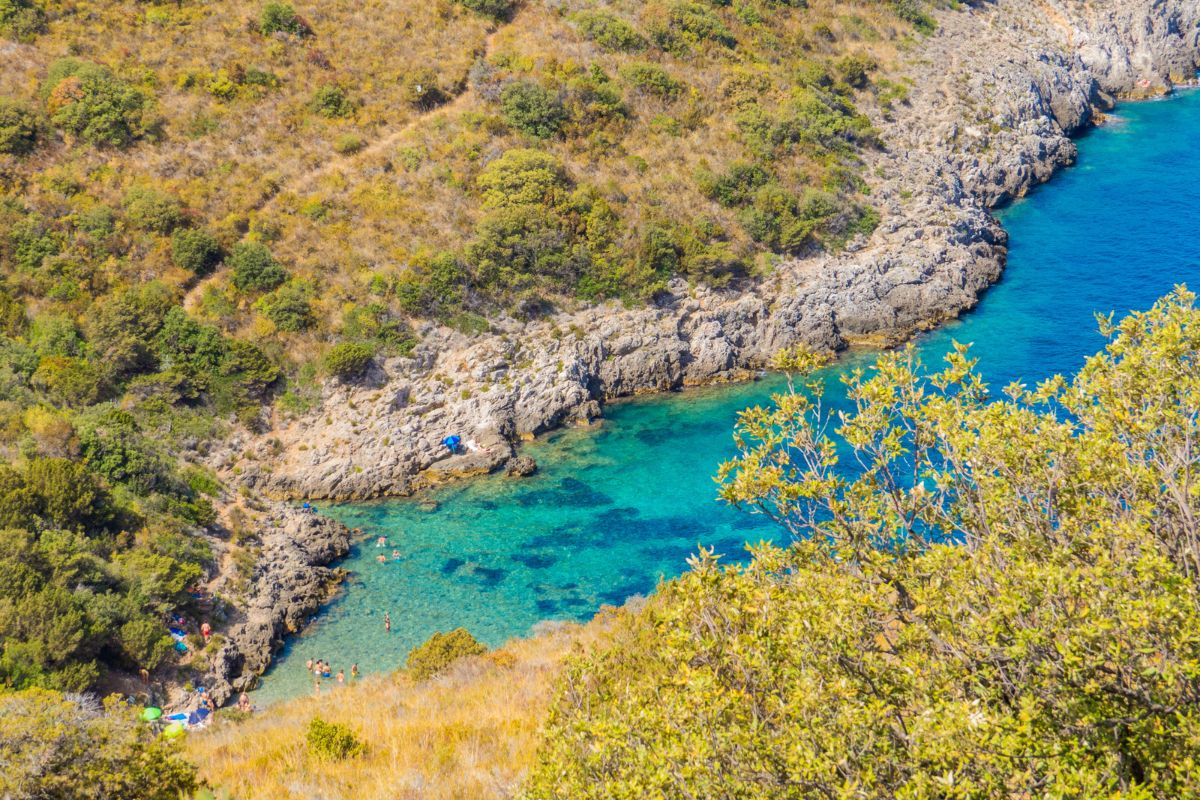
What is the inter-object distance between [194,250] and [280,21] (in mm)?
25078

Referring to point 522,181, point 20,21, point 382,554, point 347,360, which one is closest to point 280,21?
point 20,21

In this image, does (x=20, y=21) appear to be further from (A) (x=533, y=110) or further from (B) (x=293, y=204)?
(A) (x=533, y=110)

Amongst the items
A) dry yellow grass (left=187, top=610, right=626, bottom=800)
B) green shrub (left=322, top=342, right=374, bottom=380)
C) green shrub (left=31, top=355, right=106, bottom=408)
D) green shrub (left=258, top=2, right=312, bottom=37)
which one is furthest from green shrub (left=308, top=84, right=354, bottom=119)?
dry yellow grass (left=187, top=610, right=626, bottom=800)

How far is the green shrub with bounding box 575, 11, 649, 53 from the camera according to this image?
210 feet

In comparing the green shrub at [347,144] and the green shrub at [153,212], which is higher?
the green shrub at [347,144]

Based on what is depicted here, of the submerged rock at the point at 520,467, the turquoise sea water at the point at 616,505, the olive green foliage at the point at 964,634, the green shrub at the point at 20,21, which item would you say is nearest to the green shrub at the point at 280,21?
the green shrub at the point at 20,21

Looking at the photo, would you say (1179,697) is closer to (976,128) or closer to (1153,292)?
(1153,292)

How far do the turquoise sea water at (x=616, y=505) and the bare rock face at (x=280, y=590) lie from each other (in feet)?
2.68

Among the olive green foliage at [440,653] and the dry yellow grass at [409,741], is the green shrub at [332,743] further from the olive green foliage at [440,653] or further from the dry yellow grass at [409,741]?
the olive green foliage at [440,653]

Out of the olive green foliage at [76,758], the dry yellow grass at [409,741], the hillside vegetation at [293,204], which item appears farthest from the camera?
the hillside vegetation at [293,204]

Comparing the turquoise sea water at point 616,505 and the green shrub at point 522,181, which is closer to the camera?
the turquoise sea water at point 616,505

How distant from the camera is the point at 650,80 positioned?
203 ft

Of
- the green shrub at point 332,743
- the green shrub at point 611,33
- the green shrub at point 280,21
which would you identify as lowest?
the green shrub at point 332,743

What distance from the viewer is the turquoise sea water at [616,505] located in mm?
34438
